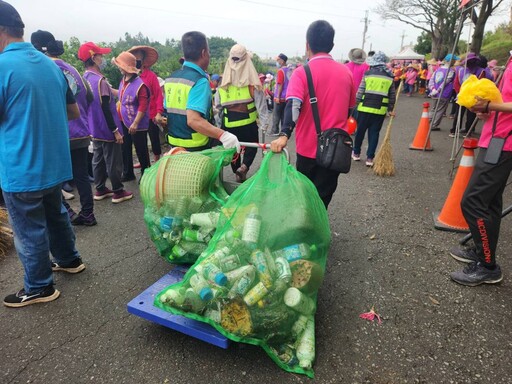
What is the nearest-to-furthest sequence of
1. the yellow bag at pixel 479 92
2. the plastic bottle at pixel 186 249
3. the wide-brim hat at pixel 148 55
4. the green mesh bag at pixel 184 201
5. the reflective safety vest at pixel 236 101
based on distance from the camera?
the yellow bag at pixel 479 92 → the green mesh bag at pixel 184 201 → the plastic bottle at pixel 186 249 → the reflective safety vest at pixel 236 101 → the wide-brim hat at pixel 148 55

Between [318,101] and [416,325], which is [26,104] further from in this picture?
[416,325]

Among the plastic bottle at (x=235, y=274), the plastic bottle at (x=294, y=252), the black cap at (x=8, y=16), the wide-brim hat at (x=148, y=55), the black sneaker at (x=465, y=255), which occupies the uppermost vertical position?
the black cap at (x=8, y=16)

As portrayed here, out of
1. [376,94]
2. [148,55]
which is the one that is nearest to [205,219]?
[148,55]

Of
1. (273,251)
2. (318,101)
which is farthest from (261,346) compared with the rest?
(318,101)

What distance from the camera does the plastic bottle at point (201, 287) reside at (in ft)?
5.75

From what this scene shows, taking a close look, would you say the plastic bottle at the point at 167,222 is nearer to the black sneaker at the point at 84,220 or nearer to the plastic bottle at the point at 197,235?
the plastic bottle at the point at 197,235

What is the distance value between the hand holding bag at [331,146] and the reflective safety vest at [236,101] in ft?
5.42

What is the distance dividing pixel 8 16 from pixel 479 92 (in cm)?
326

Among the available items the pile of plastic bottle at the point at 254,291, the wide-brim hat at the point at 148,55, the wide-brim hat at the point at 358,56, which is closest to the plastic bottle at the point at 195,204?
the pile of plastic bottle at the point at 254,291

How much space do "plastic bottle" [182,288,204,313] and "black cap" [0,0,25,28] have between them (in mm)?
2140

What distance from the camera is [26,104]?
84.5 inches

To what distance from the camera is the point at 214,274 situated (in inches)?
70.9

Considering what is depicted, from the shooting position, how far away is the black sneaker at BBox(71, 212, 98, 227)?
147 inches

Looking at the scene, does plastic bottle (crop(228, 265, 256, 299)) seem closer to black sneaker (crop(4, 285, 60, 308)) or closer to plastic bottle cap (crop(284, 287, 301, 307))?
plastic bottle cap (crop(284, 287, 301, 307))
